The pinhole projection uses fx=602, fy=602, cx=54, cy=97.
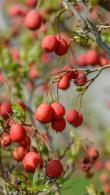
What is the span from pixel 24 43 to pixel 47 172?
4.36 m

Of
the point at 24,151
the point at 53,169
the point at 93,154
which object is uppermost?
the point at 53,169

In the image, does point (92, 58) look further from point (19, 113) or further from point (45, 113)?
point (45, 113)

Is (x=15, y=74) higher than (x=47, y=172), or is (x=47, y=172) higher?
(x=47, y=172)

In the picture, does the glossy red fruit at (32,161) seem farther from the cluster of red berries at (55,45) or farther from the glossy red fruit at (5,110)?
the cluster of red berries at (55,45)

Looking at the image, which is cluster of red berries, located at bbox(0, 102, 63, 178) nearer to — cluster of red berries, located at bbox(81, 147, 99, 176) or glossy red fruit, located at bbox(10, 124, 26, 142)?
glossy red fruit, located at bbox(10, 124, 26, 142)

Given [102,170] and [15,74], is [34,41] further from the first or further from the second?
[102,170]

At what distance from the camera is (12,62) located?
17.9 ft

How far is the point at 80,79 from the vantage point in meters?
3.10

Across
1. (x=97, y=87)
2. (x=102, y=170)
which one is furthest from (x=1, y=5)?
(x=97, y=87)

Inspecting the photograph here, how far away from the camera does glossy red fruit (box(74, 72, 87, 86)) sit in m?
3.01

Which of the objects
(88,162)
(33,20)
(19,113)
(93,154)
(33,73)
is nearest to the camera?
(19,113)

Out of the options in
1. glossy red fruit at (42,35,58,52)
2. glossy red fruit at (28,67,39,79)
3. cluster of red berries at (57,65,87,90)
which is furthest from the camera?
glossy red fruit at (28,67,39,79)

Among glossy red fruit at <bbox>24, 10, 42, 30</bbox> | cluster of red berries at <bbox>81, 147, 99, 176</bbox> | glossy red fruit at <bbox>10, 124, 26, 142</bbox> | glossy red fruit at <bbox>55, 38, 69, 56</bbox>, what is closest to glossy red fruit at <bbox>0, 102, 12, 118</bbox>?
glossy red fruit at <bbox>10, 124, 26, 142</bbox>

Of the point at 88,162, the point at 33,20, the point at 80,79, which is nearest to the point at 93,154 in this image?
the point at 88,162
